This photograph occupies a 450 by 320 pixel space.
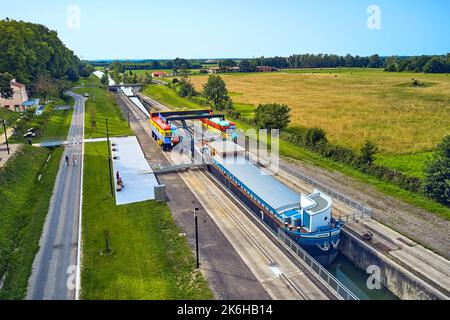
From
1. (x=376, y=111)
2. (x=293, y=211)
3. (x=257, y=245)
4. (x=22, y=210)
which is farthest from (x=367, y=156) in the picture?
(x=376, y=111)

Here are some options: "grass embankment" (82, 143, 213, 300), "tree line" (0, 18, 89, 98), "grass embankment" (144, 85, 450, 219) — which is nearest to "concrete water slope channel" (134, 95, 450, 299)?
"grass embankment" (144, 85, 450, 219)

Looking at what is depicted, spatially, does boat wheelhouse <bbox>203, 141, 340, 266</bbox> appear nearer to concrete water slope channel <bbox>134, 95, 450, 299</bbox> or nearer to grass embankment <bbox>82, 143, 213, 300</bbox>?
concrete water slope channel <bbox>134, 95, 450, 299</bbox>

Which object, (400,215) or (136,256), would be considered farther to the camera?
(400,215)

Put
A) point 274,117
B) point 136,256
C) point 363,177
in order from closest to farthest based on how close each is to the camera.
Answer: point 136,256 < point 363,177 < point 274,117

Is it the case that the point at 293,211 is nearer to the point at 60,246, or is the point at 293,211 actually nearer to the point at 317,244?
the point at 317,244

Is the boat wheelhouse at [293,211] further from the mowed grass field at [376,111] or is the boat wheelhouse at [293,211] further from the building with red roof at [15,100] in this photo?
the building with red roof at [15,100]
